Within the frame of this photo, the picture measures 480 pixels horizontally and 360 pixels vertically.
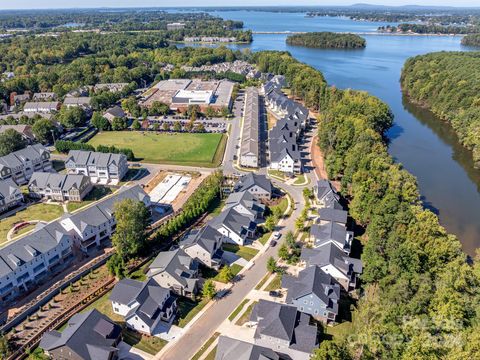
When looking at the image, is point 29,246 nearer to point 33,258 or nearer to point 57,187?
point 33,258

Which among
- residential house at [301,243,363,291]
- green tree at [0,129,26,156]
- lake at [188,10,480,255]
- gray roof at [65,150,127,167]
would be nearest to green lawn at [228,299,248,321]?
residential house at [301,243,363,291]

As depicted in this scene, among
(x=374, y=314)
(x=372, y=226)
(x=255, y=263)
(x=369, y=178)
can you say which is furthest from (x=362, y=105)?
(x=374, y=314)

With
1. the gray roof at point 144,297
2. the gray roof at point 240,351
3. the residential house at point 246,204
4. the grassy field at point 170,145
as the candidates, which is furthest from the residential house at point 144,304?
the grassy field at point 170,145

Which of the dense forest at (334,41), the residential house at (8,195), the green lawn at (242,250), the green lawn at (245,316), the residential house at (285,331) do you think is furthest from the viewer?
the dense forest at (334,41)

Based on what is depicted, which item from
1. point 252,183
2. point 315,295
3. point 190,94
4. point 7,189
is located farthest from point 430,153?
point 7,189

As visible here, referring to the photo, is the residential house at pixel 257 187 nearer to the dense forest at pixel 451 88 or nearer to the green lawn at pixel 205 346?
the green lawn at pixel 205 346

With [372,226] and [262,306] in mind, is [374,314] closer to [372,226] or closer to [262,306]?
[262,306]

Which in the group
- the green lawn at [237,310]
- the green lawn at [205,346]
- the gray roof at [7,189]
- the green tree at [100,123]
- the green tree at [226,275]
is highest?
the green tree at [100,123]

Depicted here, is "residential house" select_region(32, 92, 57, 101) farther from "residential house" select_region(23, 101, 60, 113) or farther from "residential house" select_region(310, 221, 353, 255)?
"residential house" select_region(310, 221, 353, 255)
